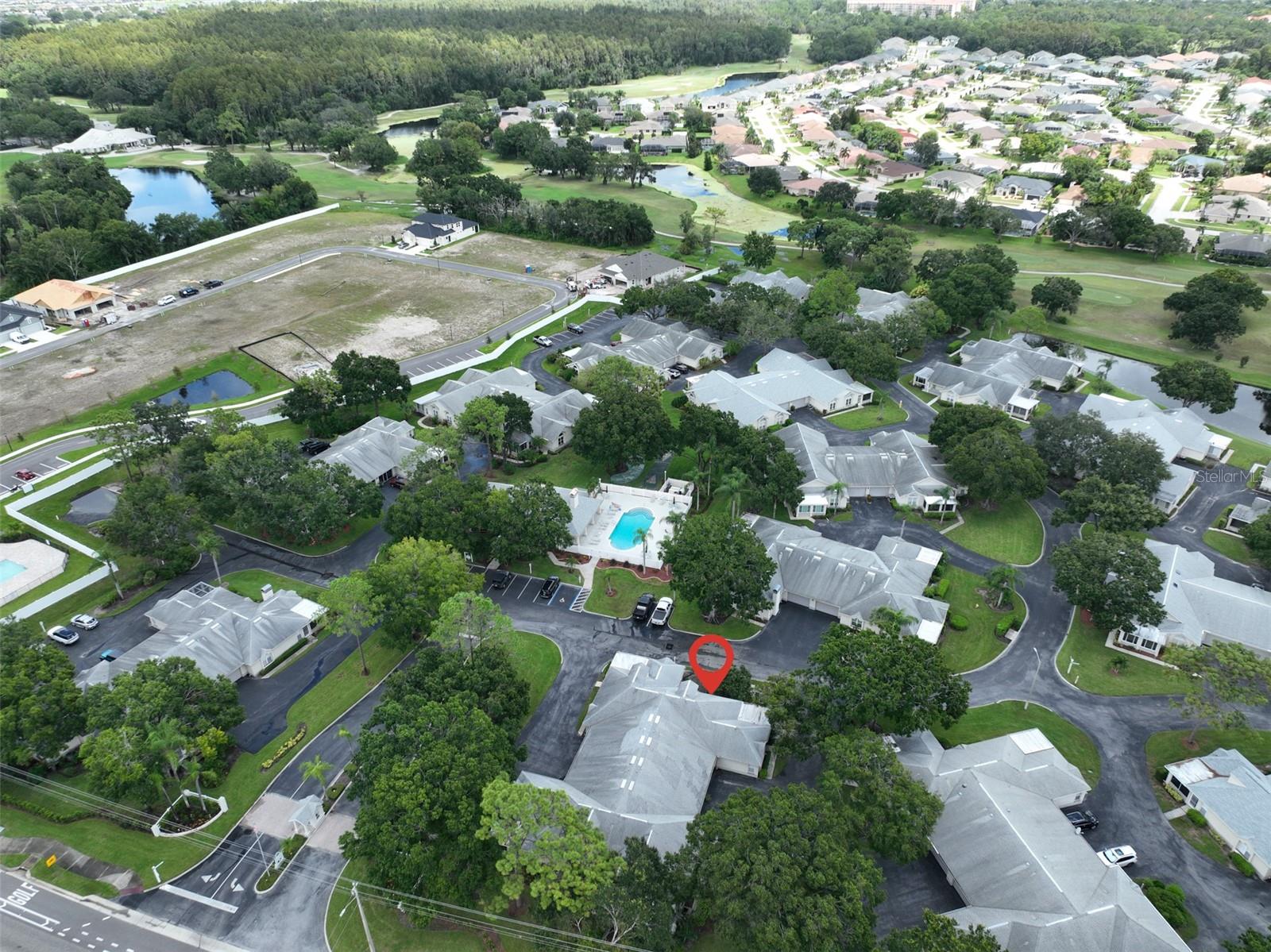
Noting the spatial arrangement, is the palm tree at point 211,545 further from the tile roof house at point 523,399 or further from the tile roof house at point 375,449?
the tile roof house at point 523,399

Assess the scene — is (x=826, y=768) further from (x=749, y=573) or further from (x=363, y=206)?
(x=363, y=206)

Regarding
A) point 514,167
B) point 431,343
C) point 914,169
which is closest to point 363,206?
point 514,167

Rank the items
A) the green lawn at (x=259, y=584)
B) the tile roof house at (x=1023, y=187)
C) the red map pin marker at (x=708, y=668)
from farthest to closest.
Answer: the tile roof house at (x=1023, y=187)
the green lawn at (x=259, y=584)
the red map pin marker at (x=708, y=668)

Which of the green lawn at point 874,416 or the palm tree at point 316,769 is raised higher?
the palm tree at point 316,769

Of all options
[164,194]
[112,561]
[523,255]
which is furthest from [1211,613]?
[164,194]

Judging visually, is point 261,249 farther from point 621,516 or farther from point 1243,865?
point 1243,865

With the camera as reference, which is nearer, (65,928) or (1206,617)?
(65,928)

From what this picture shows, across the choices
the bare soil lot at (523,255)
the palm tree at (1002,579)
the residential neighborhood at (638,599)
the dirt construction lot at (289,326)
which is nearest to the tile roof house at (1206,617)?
the residential neighborhood at (638,599)
